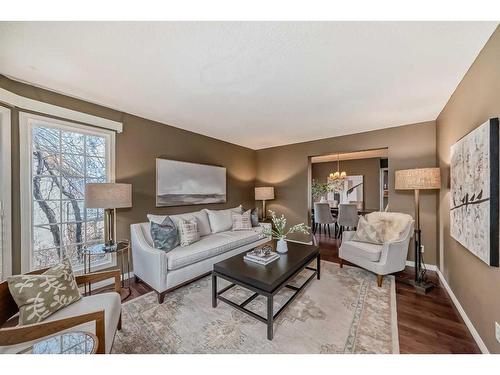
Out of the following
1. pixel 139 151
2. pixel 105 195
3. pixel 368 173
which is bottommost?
pixel 105 195

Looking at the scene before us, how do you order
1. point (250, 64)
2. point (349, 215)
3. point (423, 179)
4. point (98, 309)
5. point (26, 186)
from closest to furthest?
point (98, 309) → point (250, 64) → point (26, 186) → point (423, 179) → point (349, 215)

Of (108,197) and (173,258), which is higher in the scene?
(108,197)

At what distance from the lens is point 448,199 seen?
95.0 inches

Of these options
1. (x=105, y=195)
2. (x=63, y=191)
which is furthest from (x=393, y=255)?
(x=63, y=191)

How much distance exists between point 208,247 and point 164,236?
1.96 feet

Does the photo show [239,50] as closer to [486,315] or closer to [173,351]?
[173,351]

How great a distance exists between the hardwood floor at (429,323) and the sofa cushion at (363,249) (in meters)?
0.45

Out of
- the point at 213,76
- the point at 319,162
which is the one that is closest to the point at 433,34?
the point at 213,76

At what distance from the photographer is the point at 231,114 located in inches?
118

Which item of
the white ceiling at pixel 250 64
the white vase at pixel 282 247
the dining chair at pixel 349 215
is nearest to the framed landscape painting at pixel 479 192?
the white ceiling at pixel 250 64

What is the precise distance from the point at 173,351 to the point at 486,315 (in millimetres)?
2376

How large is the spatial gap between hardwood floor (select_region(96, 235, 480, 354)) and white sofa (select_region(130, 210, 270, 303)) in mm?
376

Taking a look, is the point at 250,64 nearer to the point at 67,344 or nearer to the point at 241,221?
the point at 67,344

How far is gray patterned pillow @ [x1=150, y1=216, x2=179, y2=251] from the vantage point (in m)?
2.54
